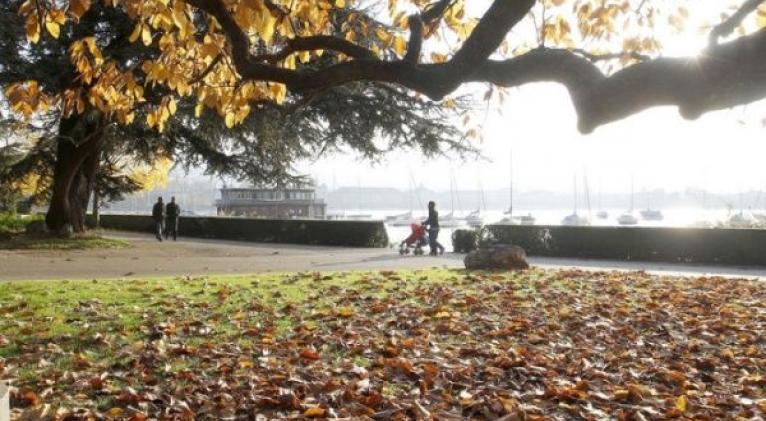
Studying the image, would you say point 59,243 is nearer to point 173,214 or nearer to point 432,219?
point 173,214

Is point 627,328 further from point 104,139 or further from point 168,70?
point 104,139

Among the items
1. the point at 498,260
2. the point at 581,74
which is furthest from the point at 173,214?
the point at 581,74

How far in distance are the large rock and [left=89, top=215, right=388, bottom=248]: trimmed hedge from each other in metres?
12.0

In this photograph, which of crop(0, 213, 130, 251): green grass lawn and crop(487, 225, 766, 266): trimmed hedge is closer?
crop(487, 225, 766, 266): trimmed hedge

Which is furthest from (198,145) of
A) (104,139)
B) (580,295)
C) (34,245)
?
(580,295)

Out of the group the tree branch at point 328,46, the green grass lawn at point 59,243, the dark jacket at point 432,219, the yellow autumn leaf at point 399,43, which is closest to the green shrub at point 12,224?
the green grass lawn at point 59,243

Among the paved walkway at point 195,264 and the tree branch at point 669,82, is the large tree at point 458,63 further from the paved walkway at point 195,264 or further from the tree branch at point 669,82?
the paved walkway at point 195,264

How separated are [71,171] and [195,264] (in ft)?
32.5

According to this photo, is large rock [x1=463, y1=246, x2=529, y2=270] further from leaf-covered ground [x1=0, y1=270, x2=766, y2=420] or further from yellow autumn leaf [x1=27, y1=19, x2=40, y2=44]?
yellow autumn leaf [x1=27, y1=19, x2=40, y2=44]

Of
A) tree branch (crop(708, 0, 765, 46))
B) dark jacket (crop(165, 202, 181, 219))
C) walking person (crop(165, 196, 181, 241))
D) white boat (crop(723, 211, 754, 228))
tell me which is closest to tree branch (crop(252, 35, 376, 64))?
tree branch (crop(708, 0, 765, 46))

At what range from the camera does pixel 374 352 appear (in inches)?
244

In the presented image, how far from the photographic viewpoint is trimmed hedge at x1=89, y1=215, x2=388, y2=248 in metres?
26.4

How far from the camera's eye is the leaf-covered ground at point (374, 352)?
467 centimetres

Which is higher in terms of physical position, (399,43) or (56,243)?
(399,43)
